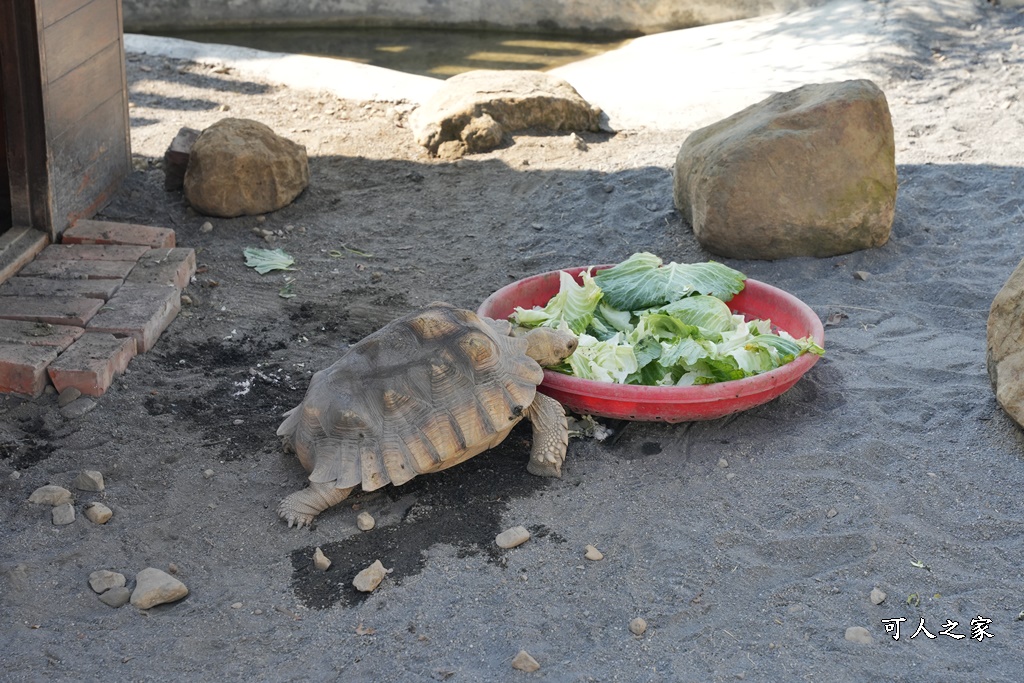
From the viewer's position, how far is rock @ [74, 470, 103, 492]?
361cm

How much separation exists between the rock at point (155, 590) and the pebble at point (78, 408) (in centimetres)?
109

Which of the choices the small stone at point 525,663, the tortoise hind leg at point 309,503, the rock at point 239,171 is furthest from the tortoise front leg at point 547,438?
the rock at point 239,171

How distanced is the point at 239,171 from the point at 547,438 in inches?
122

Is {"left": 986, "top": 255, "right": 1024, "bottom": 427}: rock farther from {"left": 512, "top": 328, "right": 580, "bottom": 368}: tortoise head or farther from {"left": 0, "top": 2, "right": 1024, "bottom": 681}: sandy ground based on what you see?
{"left": 512, "top": 328, "right": 580, "bottom": 368}: tortoise head

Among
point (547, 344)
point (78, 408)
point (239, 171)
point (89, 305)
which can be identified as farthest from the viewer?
point (239, 171)

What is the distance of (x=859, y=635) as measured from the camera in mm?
2918

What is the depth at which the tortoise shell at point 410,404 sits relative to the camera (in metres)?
3.45

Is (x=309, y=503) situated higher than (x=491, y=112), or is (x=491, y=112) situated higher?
(x=491, y=112)

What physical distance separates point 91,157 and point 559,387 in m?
3.33

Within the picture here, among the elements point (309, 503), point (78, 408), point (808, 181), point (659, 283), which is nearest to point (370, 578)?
point (309, 503)

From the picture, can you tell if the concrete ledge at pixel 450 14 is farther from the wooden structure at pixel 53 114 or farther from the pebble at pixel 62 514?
the pebble at pixel 62 514

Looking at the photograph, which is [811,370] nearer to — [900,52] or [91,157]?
[91,157]

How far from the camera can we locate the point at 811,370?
14.2 feet

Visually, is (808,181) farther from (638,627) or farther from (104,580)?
(104,580)
